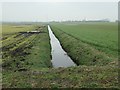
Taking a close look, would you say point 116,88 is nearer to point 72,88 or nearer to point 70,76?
point 72,88

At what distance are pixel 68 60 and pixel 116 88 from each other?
14955mm

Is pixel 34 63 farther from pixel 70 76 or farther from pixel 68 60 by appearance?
pixel 70 76

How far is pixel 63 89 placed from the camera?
567 inches

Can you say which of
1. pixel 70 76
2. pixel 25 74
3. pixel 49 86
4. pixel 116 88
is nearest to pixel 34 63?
pixel 25 74

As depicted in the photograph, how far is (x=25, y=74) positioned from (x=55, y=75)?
2.42m

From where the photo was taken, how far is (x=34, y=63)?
24203mm

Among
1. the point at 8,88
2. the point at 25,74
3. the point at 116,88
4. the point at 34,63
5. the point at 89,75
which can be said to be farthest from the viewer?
the point at 34,63

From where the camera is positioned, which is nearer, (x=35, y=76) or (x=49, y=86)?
(x=49, y=86)

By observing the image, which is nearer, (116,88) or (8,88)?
(116,88)

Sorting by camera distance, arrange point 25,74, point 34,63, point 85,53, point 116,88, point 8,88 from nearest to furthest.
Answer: point 116,88 → point 8,88 → point 25,74 → point 34,63 → point 85,53

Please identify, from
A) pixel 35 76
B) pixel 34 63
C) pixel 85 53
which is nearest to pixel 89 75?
pixel 35 76

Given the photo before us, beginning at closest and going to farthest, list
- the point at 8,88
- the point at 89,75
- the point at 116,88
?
1. the point at 116,88
2. the point at 8,88
3. the point at 89,75

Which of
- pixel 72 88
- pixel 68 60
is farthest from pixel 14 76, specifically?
pixel 68 60

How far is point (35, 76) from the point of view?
17.5m
